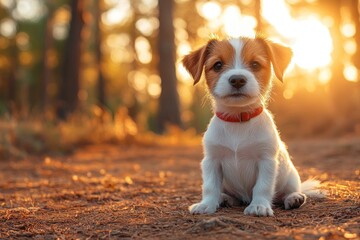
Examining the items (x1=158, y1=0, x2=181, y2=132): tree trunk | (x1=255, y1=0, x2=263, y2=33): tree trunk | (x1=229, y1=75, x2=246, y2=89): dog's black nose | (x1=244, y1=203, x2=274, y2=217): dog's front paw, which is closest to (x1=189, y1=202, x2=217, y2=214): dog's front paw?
(x1=244, y1=203, x2=274, y2=217): dog's front paw

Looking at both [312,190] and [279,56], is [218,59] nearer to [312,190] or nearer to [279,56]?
[279,56]

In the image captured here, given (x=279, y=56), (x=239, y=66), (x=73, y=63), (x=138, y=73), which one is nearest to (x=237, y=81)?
(x=239, y=66)

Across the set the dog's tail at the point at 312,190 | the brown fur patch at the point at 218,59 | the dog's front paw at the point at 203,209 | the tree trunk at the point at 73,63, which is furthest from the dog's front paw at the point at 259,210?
the tree trunk at the point at 73,63

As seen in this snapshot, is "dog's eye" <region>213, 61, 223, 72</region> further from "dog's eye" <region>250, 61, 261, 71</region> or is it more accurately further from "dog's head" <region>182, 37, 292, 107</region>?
"dog's eye" <region>250, 61, 261, 71</region>

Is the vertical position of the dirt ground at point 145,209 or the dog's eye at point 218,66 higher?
the dog's eye at point 218,66

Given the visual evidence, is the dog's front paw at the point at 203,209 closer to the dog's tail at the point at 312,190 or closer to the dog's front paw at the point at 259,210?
the dog's front paw at the point at 259,210

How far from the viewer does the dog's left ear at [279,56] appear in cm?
452

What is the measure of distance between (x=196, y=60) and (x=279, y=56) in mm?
800

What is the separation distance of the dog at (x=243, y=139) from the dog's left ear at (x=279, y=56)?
0.03 ft

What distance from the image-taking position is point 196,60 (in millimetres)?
4746

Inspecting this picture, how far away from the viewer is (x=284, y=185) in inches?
175

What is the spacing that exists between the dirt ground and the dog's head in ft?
3.27

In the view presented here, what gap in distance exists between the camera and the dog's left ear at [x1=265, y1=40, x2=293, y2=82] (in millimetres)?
4523

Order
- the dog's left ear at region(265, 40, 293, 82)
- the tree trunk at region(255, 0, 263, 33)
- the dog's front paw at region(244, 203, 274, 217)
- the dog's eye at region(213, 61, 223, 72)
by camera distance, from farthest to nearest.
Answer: the tree trunk at region(255, 0, 263, 33) < the dog's left ear at region(265, 40, 293, 82) < the dog's eye at region(213, 61, 223, 72) < the dog's front paw at region(244, 203, 274, 217)
